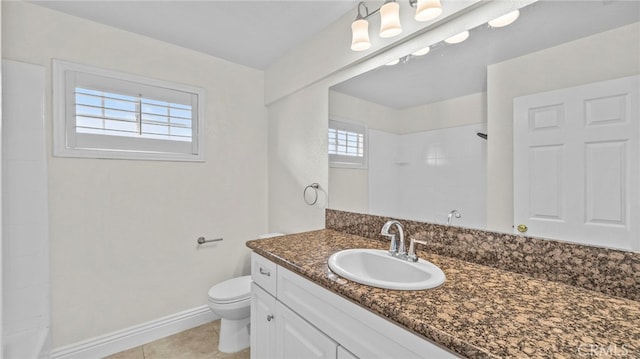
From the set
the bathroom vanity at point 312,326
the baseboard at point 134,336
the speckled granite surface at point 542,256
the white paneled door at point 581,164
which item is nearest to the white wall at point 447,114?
the white paneled door at point 581,164

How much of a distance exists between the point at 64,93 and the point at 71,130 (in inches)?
9.3

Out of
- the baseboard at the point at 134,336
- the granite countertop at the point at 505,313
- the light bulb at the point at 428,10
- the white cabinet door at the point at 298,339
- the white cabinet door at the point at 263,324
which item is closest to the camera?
the granite countertop at the point at 505,313

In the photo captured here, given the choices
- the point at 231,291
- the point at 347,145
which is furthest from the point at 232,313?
the point at 347,145

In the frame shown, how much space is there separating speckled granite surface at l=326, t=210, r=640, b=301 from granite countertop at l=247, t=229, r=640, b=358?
0.04 metres

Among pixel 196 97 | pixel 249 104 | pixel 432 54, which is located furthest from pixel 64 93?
pixel 432 54

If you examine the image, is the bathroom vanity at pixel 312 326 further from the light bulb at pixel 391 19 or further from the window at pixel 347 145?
the light bulb at pixel 391 19

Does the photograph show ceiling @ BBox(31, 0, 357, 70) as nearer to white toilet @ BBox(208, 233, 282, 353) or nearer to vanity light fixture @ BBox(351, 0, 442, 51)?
vanity light fixture @ BBox(351, 0, 442, 51)

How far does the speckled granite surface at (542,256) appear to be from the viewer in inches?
32.5

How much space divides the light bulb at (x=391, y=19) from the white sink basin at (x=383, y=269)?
108 centimetres

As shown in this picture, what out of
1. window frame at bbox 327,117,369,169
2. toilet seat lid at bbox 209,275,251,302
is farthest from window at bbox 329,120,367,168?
toilet seat lid at bbox 209,275,251,302

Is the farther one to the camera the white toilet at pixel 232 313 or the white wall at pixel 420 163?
the white toilet at pixel 232 313

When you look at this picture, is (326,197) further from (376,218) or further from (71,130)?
(71,130)

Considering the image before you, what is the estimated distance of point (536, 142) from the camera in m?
0.99

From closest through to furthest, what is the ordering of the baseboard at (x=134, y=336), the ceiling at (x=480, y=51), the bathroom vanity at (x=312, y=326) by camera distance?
the bathroom vanity at (x=312, y=326) → the ceiling at (x=480, y=51) → the baseboard at (x=134, y=336)
